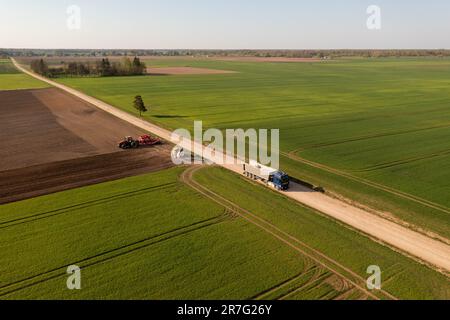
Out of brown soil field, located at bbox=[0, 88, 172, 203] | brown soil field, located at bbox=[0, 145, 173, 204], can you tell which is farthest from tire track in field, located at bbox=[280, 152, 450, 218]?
brown soil field, located at bbox=[0, 88, 172, 203]

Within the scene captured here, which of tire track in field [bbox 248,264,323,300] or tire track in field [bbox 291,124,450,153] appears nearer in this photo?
tire track in field [bbox 248,264,323,300]

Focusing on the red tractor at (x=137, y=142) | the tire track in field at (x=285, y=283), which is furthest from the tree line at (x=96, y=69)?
the tire track in field at (x=285, y=283)

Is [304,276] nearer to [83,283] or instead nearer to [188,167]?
[83,283]

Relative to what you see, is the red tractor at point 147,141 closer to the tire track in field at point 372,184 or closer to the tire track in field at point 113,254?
the tire track in field at point 372,184

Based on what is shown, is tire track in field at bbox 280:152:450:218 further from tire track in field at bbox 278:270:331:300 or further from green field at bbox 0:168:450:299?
tire track in field at bbox 278:270:331:300

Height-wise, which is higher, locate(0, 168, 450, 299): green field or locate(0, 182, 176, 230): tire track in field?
locate(0, 182, 176, 230): tire track in field
